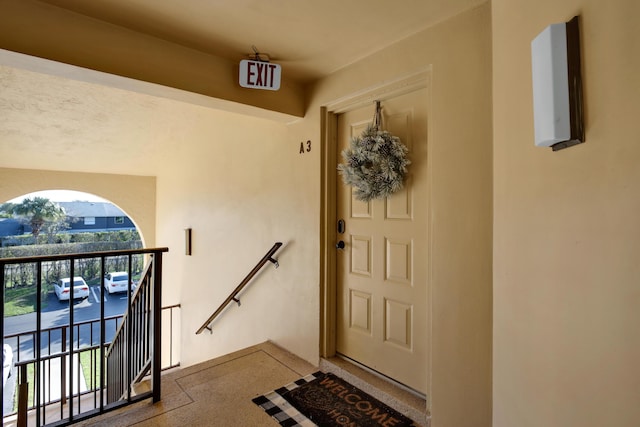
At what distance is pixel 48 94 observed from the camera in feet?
9.27

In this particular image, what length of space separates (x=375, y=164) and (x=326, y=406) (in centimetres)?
153

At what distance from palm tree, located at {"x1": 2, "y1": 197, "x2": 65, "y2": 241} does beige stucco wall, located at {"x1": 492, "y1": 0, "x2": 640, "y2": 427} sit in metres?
6.04

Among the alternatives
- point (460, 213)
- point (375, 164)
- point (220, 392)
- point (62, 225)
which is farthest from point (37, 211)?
point (460, 213)

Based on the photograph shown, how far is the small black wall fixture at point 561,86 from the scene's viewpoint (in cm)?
69

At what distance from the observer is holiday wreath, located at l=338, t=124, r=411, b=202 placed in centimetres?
189

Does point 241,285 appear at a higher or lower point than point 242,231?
lower

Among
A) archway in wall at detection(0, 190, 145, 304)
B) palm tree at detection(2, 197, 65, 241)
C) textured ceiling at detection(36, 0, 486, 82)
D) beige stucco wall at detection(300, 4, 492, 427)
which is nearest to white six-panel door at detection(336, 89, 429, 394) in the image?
beige stucco wall at detection(300, 4, 492, 427)

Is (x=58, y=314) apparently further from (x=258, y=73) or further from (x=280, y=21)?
(x=280, y=21)

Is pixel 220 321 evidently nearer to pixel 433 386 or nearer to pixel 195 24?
pixel 433 386

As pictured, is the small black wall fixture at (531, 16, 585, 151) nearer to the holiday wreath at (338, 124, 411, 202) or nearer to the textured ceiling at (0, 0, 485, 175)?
the textured ceiling at (0, 0, 485, 175)

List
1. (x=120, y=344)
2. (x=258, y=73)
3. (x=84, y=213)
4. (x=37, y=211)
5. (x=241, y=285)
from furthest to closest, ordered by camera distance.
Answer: (x=84, y=213)
(x=37, y=211)
(x=241, y=285)
(x=120, y=344)
(x=258, y=73)

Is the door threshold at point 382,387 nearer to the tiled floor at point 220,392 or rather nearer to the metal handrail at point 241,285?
the tiled floor at point 220,392

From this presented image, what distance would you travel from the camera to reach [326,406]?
1.94 m

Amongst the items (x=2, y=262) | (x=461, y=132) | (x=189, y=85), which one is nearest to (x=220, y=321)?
(x=2, y=262)
